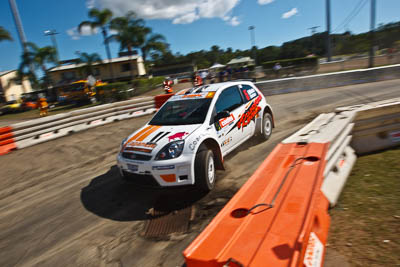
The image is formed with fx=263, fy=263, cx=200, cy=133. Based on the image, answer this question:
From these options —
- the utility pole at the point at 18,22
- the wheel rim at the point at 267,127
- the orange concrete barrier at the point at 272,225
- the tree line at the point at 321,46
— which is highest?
the utility pole at the point at 18,22

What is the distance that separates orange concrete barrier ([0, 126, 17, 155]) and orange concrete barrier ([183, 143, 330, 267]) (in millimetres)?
7849

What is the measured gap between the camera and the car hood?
4258 millimetres

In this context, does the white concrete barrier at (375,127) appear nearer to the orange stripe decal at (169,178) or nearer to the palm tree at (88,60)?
the orange stripe decal at (169,178)

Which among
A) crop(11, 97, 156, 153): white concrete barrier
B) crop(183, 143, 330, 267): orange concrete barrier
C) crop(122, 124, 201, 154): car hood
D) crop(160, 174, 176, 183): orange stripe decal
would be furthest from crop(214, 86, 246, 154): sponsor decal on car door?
crop(11, 97, 156, 153): white concrete barrier

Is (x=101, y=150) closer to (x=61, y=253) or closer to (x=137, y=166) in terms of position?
(x=137, y=166)

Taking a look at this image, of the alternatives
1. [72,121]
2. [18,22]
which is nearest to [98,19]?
[18,22]

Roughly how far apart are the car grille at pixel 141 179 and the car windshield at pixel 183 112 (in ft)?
4.14

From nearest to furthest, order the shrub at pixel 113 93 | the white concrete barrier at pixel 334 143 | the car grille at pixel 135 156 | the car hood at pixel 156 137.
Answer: the white concrete barrier at pixel 334 143
the car grille at pixel 135 156
the car hood at pixel 156 137
the shrub at pixel 113 93

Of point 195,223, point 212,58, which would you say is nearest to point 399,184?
point 195,223

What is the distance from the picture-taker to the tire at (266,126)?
21.6 ft

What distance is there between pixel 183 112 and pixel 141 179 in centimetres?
165

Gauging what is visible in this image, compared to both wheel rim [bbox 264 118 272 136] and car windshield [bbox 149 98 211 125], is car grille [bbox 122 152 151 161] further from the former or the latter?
wheel rim [bbox 264 118 272 136]

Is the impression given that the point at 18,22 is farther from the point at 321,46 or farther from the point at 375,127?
the point at 321,46

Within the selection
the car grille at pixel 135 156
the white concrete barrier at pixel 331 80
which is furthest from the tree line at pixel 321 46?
the car grille at pixel 135 156
